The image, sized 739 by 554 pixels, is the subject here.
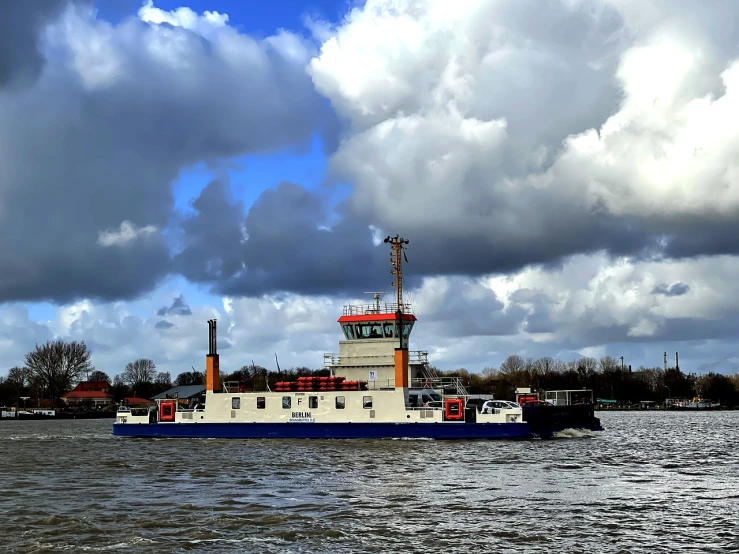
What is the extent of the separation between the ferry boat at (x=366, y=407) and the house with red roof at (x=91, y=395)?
11866cm

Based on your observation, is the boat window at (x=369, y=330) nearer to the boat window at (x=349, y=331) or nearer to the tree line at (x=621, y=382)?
the boat window at (x=349, y=331)

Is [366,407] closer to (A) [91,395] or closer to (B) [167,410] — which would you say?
(B) [167,410]

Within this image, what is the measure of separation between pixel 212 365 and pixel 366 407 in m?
12.1

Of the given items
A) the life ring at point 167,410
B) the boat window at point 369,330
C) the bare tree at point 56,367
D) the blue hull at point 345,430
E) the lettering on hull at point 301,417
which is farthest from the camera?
the bare tree at point 56,367

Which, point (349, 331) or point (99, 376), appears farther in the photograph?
point (99, 376)

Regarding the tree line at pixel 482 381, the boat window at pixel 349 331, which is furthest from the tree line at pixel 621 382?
the boat window at pixel 349 331

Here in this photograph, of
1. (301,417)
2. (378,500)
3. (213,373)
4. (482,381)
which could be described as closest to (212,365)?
(213,373)

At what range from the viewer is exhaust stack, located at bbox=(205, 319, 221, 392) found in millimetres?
54500

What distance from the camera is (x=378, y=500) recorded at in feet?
86.2

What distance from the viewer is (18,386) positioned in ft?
557

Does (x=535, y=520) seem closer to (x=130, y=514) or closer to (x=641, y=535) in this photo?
(x=641, y=535)

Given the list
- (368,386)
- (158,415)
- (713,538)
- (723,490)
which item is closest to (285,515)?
(713,538)

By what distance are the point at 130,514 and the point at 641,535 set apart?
1419 centimetres

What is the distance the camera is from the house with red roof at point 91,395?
557ft
